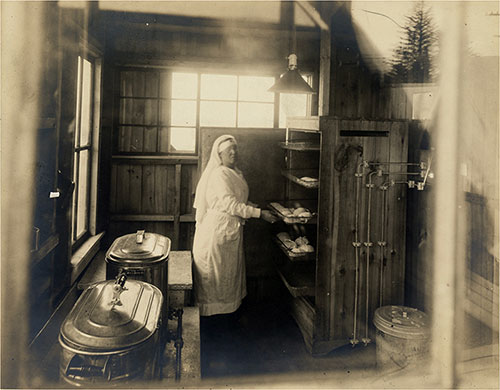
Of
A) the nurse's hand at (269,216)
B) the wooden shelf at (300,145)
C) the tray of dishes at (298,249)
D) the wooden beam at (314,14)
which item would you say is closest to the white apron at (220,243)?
the nurse's hand at (269,216)

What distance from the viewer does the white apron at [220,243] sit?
3.76 m

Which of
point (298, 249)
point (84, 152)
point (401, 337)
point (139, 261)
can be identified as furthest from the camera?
point (298, 249)

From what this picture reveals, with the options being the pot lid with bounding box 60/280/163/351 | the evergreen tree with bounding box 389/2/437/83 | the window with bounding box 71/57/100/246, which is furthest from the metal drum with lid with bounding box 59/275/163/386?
the evergreen tree with bounding box 389/2/437/83

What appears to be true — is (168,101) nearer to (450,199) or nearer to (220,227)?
(220,227)

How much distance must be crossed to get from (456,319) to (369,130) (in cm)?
161

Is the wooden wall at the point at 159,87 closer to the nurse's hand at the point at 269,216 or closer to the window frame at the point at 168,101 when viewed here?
the window frame at the point at 168,101

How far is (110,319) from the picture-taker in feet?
5.11

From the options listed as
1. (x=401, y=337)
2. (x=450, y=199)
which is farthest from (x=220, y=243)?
(x=450, y=199)

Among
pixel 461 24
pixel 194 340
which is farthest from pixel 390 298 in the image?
pixel 461 24

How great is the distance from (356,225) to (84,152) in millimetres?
2370

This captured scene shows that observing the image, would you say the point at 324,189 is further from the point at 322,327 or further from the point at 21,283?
the point at 21,283

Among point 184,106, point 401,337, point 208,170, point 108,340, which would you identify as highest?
point 184,106

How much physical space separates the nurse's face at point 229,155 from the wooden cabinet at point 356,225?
0.68 meters

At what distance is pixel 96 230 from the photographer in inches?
150
